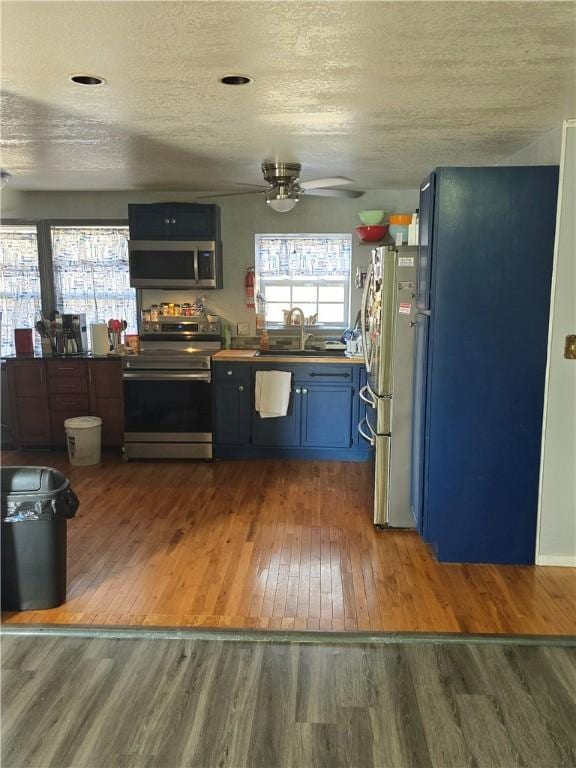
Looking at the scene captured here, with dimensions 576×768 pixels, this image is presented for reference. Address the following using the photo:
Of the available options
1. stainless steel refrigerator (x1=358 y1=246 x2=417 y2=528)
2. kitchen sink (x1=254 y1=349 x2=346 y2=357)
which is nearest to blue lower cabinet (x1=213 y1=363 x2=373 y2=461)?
kitchen sink (x1=254 y1=349 x2=346 y2=357)

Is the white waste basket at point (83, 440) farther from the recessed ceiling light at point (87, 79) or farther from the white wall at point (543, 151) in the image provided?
the white wall at point (543, 151)

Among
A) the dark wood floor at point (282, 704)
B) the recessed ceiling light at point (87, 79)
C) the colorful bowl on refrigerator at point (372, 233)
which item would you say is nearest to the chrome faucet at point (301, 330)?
the colorful bowl on refrigerator at point (372, 233)

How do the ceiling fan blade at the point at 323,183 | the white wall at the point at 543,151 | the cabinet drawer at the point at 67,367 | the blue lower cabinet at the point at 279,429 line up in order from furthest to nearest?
the cabinet drawer at the point at 67,367
the blue lower cabinet at the point at 279,429
the ceiling fan blade at the point at 323,183
the white wall at the point at 543,151

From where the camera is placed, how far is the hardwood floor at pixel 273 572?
2.59 meters

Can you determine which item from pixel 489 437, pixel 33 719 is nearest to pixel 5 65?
pixel 33 719

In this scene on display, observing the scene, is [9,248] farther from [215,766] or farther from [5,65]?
[215,766]

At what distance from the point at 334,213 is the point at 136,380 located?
90.3 inches

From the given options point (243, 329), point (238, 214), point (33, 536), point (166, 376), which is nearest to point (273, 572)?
point (33, 536)

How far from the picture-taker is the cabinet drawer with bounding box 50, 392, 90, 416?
16.5 ft

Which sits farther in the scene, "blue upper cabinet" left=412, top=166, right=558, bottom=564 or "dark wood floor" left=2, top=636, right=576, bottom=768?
"blue upper cabinet" left=412, top=166, right=558, bottom=564

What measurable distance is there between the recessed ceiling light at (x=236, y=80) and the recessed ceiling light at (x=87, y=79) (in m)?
0.46

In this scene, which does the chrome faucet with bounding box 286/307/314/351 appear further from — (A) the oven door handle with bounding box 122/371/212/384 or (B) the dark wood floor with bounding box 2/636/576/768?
(B) the dark wood floor with bounding box 2/636/576/768

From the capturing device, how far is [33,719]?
2.01 m

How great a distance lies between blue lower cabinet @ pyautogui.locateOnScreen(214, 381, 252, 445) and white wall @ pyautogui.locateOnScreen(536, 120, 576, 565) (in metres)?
2.47
